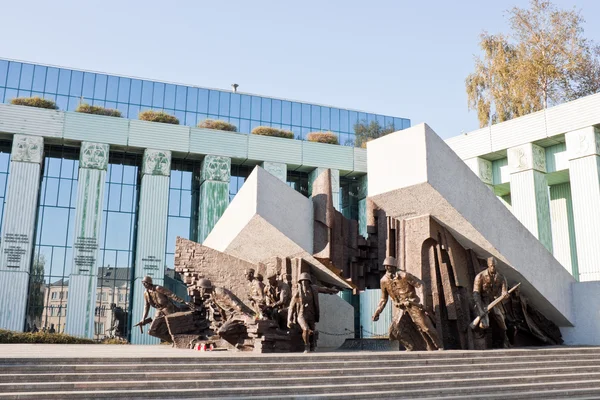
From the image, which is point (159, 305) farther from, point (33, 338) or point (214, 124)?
point (214, 124)

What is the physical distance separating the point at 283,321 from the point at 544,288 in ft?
16.9

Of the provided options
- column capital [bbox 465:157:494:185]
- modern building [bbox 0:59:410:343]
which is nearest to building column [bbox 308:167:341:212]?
modern building [bbox 0:59:410:343]

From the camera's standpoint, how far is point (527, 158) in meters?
19.9

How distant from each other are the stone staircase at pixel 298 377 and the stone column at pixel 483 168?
13612 mm

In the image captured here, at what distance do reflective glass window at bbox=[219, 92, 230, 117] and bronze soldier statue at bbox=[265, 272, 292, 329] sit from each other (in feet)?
61.5

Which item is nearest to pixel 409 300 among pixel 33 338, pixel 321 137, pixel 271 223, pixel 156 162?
pixel 271 223

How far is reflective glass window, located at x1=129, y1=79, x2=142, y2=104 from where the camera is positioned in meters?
27.6

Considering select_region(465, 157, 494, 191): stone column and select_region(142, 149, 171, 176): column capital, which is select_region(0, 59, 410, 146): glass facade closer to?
select_region(142, 149, 171, 176): column capital

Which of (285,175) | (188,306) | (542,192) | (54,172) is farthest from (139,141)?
(542,192)

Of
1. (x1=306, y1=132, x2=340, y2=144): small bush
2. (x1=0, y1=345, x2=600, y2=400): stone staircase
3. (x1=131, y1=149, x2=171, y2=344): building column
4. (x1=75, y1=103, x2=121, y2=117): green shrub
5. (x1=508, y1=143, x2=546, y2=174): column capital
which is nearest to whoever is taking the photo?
(x1=0, y1=345, x2=600, y2=400): stone staircase

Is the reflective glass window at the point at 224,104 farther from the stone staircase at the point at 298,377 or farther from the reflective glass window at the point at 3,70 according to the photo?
the stone staircase at the point at 298,377

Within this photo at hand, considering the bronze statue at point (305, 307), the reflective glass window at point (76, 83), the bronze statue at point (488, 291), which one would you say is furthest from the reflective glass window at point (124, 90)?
the bronze statue at point (488, 291)

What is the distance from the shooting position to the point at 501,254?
413 inches

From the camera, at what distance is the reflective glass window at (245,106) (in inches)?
1148
